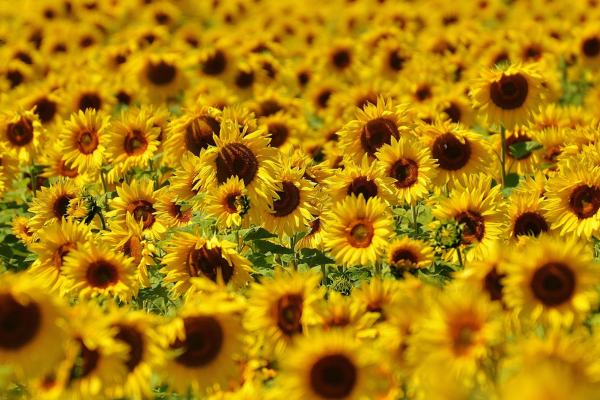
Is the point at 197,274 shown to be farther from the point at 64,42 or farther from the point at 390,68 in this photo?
the point at 64,42

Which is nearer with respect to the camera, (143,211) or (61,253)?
(61,253)

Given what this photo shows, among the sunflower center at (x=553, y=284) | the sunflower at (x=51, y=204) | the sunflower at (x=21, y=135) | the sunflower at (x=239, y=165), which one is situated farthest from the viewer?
the sunflower at (x=21, y=135)

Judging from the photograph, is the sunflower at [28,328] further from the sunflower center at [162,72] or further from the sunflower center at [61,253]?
the sunflower center at [162,72]

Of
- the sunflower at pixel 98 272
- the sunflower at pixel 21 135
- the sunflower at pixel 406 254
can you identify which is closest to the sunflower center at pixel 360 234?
the sunflower at pixel 406 254

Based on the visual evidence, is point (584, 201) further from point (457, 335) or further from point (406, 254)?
point (457, 335)

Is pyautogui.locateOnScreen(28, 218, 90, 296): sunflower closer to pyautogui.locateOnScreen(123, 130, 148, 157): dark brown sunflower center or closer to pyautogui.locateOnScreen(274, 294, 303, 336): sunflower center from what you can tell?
pyautogui.locateOnScreen(274, 294, 303, 336): sunflower center

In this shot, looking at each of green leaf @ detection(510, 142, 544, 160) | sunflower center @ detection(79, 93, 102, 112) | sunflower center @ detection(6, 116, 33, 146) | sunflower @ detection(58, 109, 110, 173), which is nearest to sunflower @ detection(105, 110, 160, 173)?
sunflower @ detection(58, 109, 110, 173)

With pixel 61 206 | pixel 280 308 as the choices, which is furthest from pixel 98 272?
pixel 61 206
